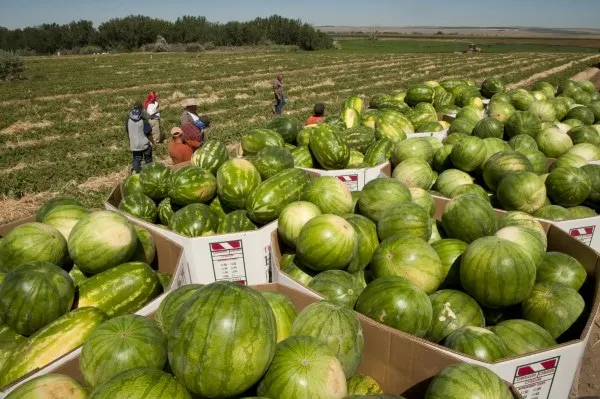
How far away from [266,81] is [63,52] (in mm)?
68607

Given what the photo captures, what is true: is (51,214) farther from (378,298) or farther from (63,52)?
(63,52)

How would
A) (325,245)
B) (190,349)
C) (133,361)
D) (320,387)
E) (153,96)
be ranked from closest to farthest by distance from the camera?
(190,349) < (320,387) < (133,361) < (325,245) < (153,96)

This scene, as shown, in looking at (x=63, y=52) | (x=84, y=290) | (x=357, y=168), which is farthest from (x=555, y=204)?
(x=63, y=52)

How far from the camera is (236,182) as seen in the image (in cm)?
475

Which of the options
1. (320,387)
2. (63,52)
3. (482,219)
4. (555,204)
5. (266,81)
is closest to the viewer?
(320,387)

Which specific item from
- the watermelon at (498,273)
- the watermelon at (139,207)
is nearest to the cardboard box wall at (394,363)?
the watermelon at (498,273)

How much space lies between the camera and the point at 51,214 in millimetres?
4102

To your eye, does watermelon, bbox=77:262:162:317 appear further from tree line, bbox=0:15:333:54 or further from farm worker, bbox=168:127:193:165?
tree line, bbox=0:15:333:54

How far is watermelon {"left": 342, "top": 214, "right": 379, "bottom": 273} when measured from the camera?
389 centimetres

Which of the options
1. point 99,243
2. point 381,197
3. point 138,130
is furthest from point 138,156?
point 381,197

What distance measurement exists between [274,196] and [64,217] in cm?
204

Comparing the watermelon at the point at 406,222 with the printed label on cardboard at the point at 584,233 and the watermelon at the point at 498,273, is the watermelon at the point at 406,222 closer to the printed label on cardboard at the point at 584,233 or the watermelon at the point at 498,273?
the watermelon at the point at 498,273

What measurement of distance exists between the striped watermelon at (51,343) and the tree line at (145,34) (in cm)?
9132

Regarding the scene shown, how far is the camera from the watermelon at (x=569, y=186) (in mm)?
4840
